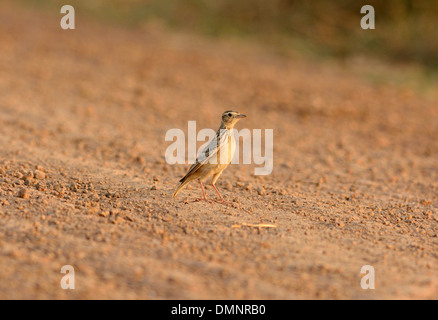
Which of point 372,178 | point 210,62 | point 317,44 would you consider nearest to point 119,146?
point 372,178

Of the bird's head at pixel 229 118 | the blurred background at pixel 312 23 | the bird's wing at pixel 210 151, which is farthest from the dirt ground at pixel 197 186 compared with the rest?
the blurred background at pixel 312 23

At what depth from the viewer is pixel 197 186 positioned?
22.9 ft

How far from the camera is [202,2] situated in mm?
16844

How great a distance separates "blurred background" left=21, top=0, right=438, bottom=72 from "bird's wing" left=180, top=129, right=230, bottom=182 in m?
8.95

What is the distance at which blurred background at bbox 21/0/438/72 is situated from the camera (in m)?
14.6

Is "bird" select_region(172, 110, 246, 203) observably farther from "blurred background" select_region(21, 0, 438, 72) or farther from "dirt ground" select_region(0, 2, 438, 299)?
"blurred background" select_region(21, 0, 438, 72)

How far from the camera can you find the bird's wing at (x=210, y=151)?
6.12m

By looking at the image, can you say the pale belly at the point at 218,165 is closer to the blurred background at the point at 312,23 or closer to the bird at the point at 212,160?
the bird at the point at 212,160

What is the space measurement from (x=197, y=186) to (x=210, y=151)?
0.90 metres

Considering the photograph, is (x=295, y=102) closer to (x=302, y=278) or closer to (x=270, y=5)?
(x=270, y=5)

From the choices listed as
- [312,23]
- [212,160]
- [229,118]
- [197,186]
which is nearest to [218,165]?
[212,160]

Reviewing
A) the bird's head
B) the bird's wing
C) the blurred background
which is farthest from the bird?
the blurred background

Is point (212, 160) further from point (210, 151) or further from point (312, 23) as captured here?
point (312, 23)

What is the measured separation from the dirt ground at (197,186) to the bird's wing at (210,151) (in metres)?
0.37
